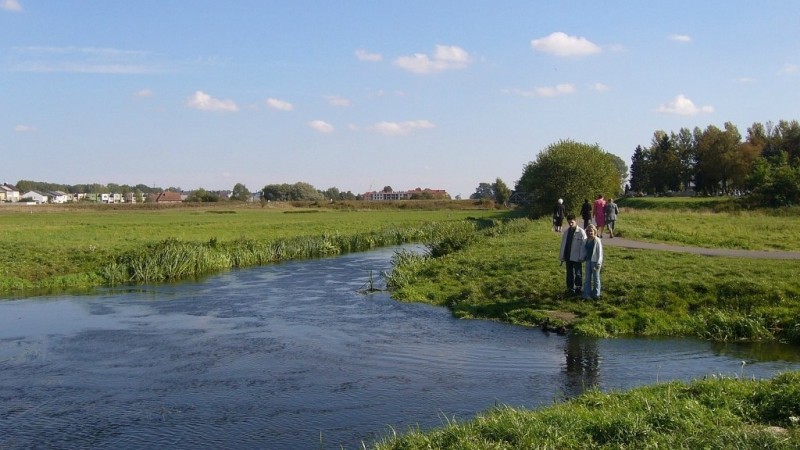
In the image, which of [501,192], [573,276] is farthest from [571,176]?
[501,192]

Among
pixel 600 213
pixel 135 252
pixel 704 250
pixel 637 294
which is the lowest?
pixel 637 294

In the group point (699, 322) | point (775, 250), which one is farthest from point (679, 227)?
point (699, 322)

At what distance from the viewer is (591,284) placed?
20438 mm

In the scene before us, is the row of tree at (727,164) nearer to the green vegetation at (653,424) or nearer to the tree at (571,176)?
the tree at (571,176)

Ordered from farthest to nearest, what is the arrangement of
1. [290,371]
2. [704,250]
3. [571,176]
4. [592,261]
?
[571,176]
[704,250]
[592,261]
[290,371]

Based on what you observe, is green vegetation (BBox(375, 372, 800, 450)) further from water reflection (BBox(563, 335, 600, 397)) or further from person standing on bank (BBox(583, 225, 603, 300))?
person standing on bank (BBox(583, 225, 603, 300))

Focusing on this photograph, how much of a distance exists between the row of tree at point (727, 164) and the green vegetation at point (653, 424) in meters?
65.1

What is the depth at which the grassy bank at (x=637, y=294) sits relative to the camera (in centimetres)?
1780

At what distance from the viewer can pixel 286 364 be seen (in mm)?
16438

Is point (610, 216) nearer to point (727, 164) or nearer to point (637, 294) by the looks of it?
point (637, 294)

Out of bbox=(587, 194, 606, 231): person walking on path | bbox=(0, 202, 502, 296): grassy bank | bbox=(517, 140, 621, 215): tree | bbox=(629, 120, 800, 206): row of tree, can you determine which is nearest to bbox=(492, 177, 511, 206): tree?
bbox=(629, 120, 800, 206): row of tree

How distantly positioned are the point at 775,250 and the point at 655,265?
25.2 ft

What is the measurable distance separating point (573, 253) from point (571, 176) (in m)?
47.3

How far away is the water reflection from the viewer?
43.5 ft
